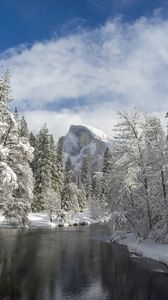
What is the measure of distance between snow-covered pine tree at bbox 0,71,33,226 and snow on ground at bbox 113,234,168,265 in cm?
1100

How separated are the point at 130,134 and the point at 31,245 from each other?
15.7 meters

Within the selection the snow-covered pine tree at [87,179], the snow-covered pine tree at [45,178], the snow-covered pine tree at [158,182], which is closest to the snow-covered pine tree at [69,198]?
the snow-covered pine tree at [45,178]

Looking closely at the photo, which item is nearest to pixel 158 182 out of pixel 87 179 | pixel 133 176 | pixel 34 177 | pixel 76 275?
pixel 133 176

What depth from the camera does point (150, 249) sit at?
30.2 m

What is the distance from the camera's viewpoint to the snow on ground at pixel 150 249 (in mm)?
27328

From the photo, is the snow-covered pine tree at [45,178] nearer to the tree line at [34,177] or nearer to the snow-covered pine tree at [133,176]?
the tree line at [34,177]

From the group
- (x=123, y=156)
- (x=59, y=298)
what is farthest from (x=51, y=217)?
(x=59, y=298)

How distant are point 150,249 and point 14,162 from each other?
47.8 feet

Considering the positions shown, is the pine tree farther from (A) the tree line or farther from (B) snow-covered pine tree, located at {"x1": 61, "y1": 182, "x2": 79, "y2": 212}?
(B) snow-covered pine tree, located at {"x1": 61, "y1": 182, "x2": 79, "y2": 212}

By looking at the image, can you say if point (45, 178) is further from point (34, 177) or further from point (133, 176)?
point (133, 176)

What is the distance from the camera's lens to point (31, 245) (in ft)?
121

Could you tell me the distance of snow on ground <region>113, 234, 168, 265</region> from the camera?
27.3 meters

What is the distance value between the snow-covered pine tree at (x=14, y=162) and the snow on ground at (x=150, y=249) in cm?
1100

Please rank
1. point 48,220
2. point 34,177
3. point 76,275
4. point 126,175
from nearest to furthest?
point 76,275
point 126,175
point 48,220
point 34,177
